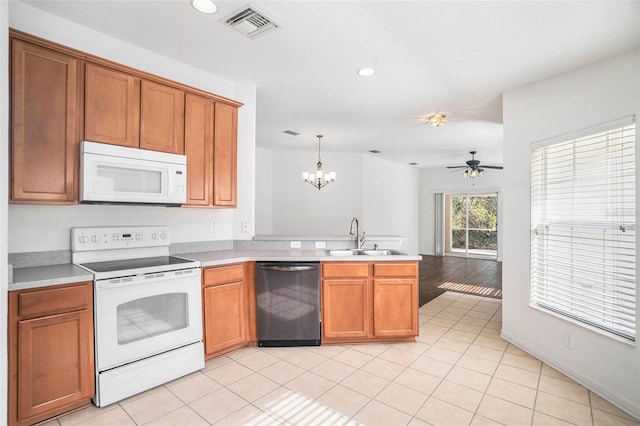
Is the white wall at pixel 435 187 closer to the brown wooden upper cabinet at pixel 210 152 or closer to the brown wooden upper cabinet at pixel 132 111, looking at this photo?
the brown wooden upper cabinet at pixel 210 152

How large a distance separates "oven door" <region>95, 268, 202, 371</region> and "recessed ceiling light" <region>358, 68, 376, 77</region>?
7.86 ft

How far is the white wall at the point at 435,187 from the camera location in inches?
357

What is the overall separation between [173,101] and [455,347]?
3.53 metres

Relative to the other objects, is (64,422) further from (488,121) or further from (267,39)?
(488,121)

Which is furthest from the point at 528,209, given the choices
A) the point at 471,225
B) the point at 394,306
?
the point at 471,225

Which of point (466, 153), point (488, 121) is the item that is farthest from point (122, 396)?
point (466, 153)

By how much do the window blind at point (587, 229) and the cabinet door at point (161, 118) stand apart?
3.37 m

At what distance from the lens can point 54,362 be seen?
1.98m

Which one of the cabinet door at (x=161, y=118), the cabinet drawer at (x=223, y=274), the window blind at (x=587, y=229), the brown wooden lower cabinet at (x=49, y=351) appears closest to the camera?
the brown wooden lower cabinet at (x=49, y=351)

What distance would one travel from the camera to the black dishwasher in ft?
10.0

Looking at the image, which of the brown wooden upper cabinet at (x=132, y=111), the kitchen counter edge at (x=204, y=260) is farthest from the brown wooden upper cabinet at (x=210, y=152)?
the kitchen counter edge at (x=204, y=260)

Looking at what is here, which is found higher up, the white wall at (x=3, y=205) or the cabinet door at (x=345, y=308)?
the white wall at (x=3, y=205)

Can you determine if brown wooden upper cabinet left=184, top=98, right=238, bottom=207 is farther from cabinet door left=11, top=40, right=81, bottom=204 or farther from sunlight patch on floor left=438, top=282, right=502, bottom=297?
sunlight patch on floor left=438, top=282, right=502, bottom=297

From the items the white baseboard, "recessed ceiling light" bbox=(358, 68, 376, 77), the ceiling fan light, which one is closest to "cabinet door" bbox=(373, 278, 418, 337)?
the white baseboard
